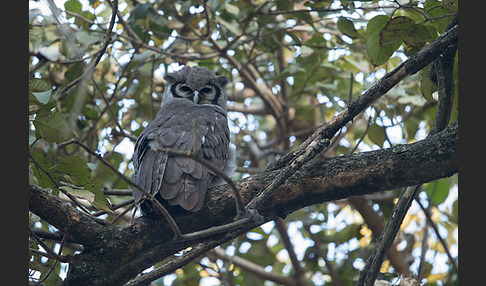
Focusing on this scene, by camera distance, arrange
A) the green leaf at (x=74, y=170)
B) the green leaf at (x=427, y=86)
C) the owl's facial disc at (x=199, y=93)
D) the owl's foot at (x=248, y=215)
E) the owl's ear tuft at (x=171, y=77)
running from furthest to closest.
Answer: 1. the owl's ear tuft at (x=171, y=77)
2. the owl's facial disc at (x=199, y=93)
3. the green leaf at (x=427, y=86)
4. the green leaf at (x=74, y=170)
5. the owl's foot at (x=248, y=215)

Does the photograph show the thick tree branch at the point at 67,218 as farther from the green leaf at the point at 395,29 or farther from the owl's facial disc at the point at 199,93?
the owl's facial disc at the point at 199,93

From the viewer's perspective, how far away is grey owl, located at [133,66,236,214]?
3434 mm

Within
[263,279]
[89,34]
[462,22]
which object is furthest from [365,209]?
→ [462,22]

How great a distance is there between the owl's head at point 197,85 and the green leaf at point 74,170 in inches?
90.5

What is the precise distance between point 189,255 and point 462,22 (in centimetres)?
201

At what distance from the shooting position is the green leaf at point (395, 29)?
335cm

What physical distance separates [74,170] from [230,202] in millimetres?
938

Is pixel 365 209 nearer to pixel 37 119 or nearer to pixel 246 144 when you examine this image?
pixel 246 144

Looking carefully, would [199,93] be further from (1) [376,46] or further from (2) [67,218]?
(2) [67,218]

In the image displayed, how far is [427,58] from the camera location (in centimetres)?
314

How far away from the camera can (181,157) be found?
361cm

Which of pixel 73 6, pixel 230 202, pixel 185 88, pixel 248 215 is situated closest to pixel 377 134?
pixel 185 88

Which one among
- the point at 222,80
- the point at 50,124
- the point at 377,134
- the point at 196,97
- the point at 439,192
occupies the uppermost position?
the point at 222,80

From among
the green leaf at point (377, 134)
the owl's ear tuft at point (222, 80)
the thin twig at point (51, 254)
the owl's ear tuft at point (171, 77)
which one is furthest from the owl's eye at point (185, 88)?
the thin twig at point (51, 254)
